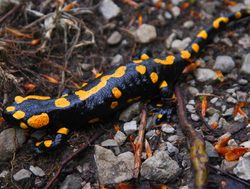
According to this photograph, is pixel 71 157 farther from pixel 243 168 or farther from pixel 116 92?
pixel 243 168

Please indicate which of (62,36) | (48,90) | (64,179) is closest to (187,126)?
(64,179)

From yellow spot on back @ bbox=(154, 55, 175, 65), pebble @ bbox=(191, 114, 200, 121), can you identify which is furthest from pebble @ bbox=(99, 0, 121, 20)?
pebble @ bbox=(191, 114, 200, 121)

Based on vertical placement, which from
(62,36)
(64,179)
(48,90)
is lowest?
(64,179)

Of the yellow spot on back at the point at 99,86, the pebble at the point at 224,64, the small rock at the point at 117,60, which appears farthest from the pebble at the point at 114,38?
the pebble at the point at 224,64

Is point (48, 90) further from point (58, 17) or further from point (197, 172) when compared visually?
point (197, 172)

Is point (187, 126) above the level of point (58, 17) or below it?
below

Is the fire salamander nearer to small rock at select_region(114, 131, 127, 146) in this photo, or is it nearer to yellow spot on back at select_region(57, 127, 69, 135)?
yellow spot on back at select_region(57, 127, 69, 135)

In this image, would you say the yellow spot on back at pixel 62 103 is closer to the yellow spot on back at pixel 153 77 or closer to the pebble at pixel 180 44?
the yellow spot on back at pixel 153 77

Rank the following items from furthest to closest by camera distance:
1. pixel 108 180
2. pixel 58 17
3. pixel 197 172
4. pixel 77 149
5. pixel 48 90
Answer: pixel 58 17 < pixel 48 90 < pixel 77 149 < pixel 108 180 < pixel 197 172
